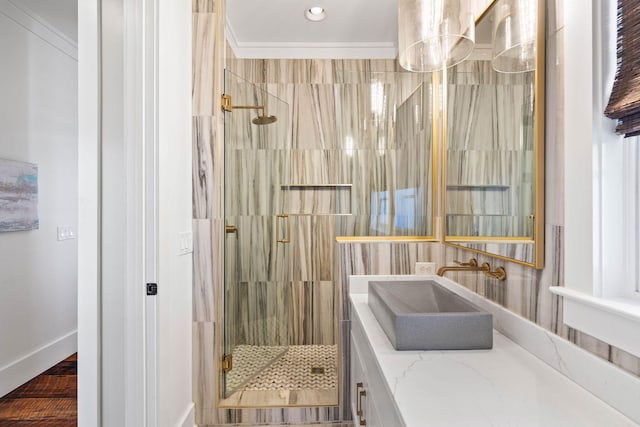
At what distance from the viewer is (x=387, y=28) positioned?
9.05 ft

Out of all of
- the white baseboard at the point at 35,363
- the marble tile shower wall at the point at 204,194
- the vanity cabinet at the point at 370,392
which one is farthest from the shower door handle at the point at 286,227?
the white baseboard at the point at 35,363

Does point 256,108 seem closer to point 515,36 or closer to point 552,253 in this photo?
point 515,36

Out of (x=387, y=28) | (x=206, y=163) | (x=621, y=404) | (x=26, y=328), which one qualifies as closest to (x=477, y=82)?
(x=621, y=404)

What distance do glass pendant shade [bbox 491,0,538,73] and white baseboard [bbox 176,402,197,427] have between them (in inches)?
82.5

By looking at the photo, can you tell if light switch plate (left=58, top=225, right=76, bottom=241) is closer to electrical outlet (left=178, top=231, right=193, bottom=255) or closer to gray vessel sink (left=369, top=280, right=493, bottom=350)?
electrical outlet (left=178, top=231, right=193, bottom=255)

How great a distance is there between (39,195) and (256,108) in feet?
5.86

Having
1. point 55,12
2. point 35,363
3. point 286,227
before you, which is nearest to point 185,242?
point 286,227

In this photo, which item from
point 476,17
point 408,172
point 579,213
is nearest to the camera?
point 579,213

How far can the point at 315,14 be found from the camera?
8.37ft

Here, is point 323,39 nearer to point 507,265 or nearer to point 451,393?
point 507,265

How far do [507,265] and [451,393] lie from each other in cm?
60

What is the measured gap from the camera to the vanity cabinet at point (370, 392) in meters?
0.93

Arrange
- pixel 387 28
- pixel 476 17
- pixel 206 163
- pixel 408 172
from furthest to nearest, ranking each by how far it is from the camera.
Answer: pixel 387 28, pixel 408 172, pixel 206 163, pixel 476 17

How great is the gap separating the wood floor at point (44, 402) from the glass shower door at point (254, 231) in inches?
42.2
